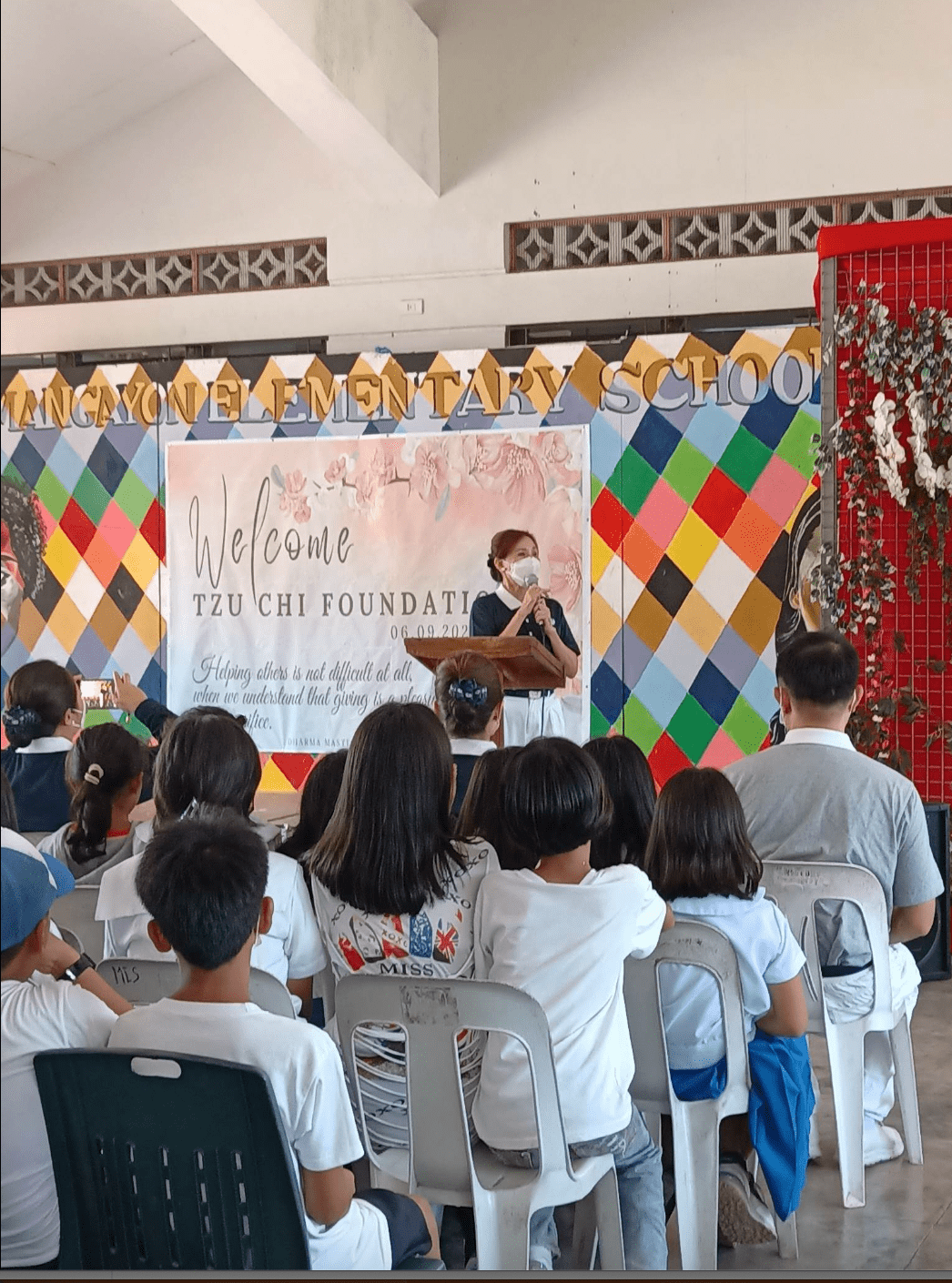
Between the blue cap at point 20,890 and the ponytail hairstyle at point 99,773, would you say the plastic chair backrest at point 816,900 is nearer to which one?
the ponytail hairstyle at point 99,773

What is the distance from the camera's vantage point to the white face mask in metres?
5.61

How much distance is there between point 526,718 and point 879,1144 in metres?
2.52

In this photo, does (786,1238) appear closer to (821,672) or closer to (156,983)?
(821,672)

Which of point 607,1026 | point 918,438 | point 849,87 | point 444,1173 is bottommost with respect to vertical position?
point 444,1173

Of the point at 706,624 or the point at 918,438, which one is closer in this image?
the point at 918,438

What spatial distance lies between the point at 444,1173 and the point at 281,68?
3100 millimetres

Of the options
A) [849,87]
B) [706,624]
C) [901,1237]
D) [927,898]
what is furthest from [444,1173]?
[706,624]

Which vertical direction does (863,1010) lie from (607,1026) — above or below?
below

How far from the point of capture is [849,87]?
2361 millimetres

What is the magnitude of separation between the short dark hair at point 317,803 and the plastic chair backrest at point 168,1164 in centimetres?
97

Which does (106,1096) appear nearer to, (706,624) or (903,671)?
(903,671)

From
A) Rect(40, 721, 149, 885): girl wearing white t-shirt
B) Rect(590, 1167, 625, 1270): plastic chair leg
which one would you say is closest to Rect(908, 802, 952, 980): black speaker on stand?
Rect(590, 1167, 625, 1270): plastic chair leg

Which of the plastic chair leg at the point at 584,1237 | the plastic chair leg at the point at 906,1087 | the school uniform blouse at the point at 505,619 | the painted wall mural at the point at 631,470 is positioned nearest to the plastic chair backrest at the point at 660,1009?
the plastic chair leg at the point at 584,1237

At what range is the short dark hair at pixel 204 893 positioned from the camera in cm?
157
